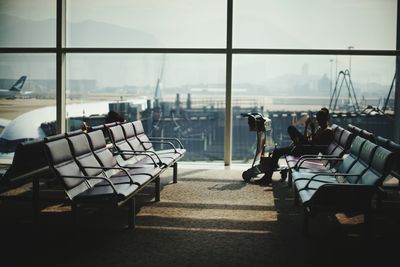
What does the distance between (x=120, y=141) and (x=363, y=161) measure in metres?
2.86

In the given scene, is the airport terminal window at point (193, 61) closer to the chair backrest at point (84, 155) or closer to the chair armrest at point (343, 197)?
the chair backrest at point (84, 155)

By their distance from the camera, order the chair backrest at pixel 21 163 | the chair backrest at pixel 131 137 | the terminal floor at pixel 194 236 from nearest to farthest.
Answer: the terminal floor at pixel 194 236 < the chair backrest at pixel 21 163 < the chair backrest at pixel 131 137

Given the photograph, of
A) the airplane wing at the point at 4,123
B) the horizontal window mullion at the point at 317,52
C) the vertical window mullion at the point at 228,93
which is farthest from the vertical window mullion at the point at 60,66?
the horizontal window mullion at the point at 317,52

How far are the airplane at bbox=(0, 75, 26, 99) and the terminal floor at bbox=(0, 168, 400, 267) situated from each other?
3.78 metres

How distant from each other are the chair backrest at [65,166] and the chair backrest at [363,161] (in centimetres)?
242

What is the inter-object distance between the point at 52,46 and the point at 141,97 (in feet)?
5.78

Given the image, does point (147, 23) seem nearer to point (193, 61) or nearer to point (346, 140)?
point (193, 61)

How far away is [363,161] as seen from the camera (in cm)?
445

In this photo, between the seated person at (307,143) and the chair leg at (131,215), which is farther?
the seated person at (307,143)

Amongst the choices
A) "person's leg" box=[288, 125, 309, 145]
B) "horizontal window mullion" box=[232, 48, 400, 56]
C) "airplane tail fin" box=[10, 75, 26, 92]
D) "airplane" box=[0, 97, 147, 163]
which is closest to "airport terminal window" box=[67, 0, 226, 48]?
"horizontal window mullion" box=[232, 48, 400, 56]

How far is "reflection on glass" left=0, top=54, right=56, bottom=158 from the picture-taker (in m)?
8.62

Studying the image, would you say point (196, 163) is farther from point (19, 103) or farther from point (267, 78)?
point (19, 103)

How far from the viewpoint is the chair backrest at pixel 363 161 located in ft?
13.9

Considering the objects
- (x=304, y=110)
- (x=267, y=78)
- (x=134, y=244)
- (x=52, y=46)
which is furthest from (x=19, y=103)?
(x=134, y=244)
